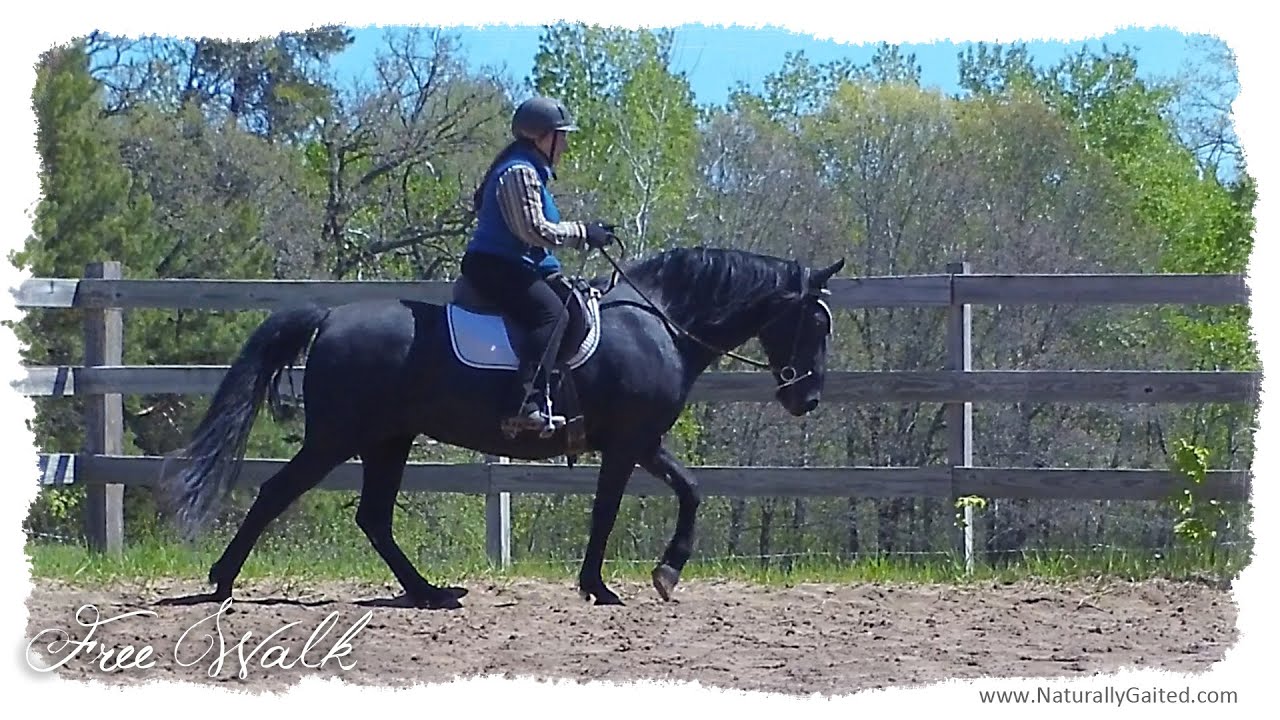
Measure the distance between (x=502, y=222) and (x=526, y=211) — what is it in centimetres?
20

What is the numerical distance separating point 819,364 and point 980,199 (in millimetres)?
18053

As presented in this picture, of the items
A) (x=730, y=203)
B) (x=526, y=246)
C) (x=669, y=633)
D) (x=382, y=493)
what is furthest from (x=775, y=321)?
(x=730, y=203)

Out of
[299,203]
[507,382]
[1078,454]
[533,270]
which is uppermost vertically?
[299,203]

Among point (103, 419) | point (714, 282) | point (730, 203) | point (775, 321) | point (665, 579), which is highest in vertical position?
point (730, 203)

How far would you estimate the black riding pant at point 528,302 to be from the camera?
6.66 metres

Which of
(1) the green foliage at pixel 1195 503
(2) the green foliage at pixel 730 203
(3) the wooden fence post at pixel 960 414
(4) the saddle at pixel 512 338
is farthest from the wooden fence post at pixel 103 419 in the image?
(1) the green foliage at pixel 1195 503

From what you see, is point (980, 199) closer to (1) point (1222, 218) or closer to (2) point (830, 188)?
(2) point (830, 188)

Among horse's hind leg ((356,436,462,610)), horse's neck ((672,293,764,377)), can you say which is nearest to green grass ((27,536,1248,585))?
horse's hind leg ((356,436,462,610))

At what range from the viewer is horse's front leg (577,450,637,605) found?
7062 millimetres

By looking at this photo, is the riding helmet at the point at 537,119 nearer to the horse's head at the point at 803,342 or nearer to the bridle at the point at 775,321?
the bridle at the point at 775,321

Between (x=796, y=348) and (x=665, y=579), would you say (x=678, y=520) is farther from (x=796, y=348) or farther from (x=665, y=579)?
(x=796, y=348)

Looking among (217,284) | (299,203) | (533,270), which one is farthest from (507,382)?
(299,203)

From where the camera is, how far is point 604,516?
7.12 metres

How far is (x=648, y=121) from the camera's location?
65.4 feet
